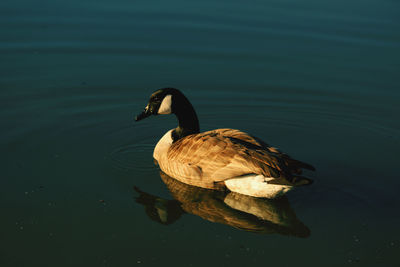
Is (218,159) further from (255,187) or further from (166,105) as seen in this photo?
(166,105)

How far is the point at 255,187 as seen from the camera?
7.28 m

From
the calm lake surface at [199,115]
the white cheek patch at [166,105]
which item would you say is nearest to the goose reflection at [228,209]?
the calm lake surface at [199,115]

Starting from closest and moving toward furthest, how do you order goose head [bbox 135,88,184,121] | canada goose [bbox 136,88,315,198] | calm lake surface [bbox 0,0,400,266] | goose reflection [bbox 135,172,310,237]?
calm lake surface [bbox 0,0,400,266]
goose reflection [bbox 135,172,310,237]
canada goose [bbox 136,88,315,198]
goose head [bbox 135,88,184,121]

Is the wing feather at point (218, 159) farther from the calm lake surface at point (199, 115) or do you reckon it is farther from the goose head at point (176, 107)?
the goose head at point (176, 107)

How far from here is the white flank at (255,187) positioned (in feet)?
23.4

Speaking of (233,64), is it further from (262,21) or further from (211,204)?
(211,204)

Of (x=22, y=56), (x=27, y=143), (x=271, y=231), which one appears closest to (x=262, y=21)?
(x=22, y=56)

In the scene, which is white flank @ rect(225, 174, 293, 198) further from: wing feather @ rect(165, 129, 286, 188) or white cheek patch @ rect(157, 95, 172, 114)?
white cheek patch @ rect(157, 95, 172, 114)

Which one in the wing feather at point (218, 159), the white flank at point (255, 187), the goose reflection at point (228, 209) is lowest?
the goose reflection at point (228, 209)

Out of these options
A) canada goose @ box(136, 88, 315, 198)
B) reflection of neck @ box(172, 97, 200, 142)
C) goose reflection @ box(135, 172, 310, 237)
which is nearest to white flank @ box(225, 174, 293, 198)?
canada goose @ box(136, 88, 315, 198)

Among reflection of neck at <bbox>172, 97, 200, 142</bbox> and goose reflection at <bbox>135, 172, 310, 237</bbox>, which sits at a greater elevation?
reflection of neck at <bbox>172, 97, 200, 142</bbox>

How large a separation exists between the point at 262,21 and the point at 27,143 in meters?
8.26

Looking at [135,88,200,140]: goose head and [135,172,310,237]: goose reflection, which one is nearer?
[135,172,310,237]: goose reflection

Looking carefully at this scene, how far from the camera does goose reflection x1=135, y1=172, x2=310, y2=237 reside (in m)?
6.83
